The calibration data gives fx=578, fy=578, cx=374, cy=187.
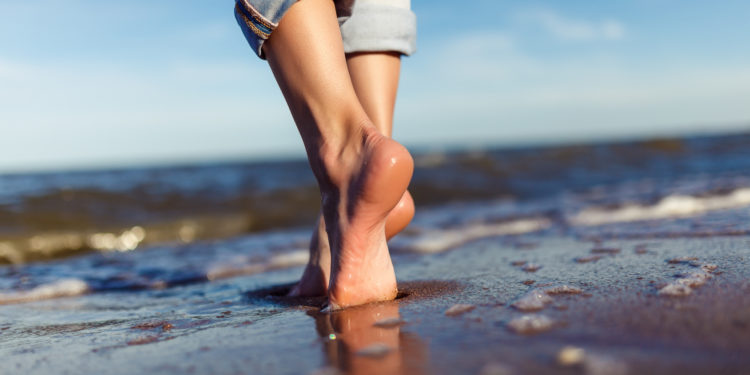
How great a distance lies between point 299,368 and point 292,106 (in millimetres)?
636

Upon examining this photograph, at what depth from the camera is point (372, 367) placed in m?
0.75

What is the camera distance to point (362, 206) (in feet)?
3.81

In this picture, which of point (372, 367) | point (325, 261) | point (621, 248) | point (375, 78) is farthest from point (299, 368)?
point (621, 248)

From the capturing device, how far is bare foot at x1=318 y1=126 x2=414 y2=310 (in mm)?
1136

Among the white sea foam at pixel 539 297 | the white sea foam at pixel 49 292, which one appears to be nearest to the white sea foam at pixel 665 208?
the white sea foam at pixel 539 297

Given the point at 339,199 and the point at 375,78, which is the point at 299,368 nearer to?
the point at 339,199

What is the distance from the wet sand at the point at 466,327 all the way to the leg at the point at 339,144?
80 millimetres

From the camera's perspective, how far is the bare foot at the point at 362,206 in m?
1.14

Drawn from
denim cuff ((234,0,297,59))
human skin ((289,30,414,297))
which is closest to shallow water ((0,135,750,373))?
human skin ((289,30,414,297))

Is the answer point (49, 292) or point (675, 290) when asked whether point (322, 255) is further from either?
point (49, 292)

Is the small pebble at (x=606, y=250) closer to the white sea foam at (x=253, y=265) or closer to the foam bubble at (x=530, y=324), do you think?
the foam bubble at (x=530, y=324)

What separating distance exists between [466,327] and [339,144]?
48 cm

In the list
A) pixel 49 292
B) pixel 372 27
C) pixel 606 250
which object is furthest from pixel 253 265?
pixel 606 250

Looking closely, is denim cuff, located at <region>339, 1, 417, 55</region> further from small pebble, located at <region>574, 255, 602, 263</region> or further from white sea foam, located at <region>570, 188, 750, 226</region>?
white sea foam, located at <region>570, 188, 750, 226</region>
